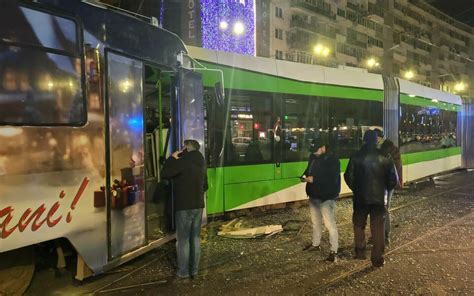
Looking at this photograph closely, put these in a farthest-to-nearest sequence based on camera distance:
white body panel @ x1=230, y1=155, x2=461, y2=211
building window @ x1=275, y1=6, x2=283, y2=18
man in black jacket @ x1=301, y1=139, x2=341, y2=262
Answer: building window @ x1=275, y1=6, x2=283, y2=18
white body panel @ x1=230, y1=155, x2=461, y2=211
man in black jacket @ x1=301, y1=139, x2=341, y2=262

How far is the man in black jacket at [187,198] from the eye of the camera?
17.4 feet

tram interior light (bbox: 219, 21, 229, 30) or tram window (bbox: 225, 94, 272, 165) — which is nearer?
tram window (bbox: 225, 94, 272, 165)

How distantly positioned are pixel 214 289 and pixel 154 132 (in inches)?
95.4

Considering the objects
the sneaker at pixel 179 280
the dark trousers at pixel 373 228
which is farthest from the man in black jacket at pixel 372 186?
the sneaker at pixel 179 280

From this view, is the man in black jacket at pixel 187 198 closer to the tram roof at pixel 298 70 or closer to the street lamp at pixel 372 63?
the tram roof at pixel 298 70

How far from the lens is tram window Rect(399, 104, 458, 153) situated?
13.2 metres

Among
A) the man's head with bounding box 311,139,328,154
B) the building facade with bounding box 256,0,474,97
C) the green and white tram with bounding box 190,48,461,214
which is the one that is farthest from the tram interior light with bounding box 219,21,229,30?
the man's head with bounding box 311,139,328,154

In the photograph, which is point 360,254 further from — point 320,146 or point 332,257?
point 320,146

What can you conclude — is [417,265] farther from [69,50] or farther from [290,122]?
[69,50]

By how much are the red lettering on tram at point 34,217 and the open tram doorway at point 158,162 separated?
1641 mm

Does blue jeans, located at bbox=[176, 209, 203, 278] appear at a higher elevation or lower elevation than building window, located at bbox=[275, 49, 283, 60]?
lower

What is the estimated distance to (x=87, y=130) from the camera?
14.6 feet

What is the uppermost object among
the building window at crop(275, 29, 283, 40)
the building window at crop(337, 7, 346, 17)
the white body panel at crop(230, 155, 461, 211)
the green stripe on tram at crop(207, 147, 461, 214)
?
the building window at crop(337, 7, 346, 17)

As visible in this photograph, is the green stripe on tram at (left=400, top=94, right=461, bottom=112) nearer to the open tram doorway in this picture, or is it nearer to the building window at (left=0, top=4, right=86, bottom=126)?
the open tram doorway
